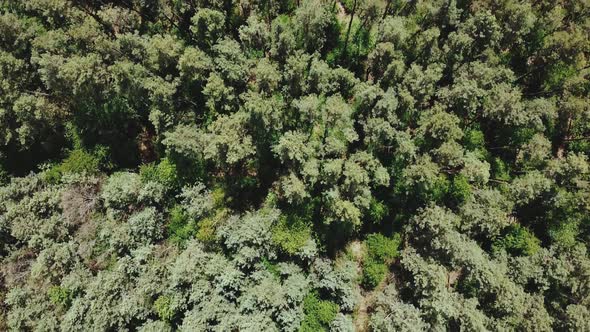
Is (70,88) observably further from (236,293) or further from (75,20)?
(236,293)

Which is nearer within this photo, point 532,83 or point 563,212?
point 563,212

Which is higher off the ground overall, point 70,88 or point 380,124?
point 70,88

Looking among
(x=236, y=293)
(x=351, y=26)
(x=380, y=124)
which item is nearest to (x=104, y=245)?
(x=236, y=293)

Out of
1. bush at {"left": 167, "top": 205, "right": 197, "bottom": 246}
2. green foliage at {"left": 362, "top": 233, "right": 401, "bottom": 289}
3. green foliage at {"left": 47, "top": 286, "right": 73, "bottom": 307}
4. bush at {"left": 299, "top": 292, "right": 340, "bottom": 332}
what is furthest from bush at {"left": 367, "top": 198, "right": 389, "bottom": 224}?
green foliage at {"left": 47, "top": 286, "right": 73, "bottom": 307}

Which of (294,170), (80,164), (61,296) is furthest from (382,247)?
(80,164)

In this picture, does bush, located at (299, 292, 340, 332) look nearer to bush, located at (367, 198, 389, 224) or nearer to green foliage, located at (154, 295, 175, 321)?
bush, located at (367, 198, 389, 224)

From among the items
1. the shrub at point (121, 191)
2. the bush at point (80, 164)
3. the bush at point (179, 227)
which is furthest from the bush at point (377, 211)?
the bush at point (80, 164)

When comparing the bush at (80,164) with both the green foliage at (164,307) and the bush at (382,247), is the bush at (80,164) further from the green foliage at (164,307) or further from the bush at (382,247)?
the bush at (382,247)
